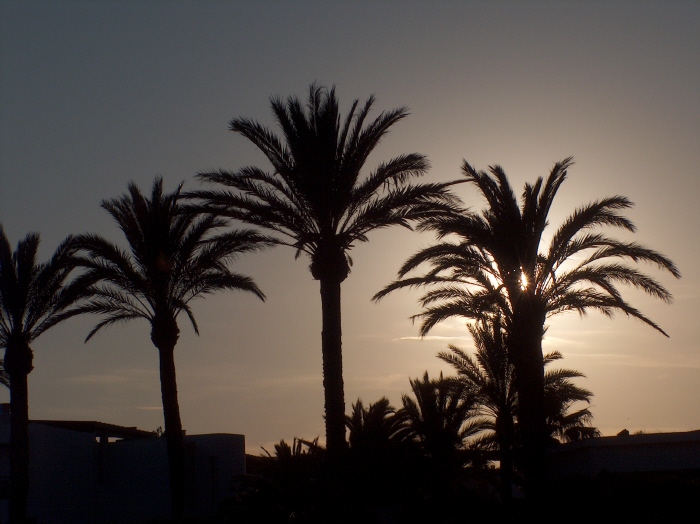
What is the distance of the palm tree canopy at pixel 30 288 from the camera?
82.0 ft

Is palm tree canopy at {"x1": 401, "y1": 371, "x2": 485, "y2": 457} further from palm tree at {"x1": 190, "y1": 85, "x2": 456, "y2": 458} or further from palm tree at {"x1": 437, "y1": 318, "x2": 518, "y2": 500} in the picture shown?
palm tree at {"x1": 190, "y1": 85, "x2": 456, "y2": 458}

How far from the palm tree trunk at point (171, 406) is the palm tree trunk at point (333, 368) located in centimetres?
587

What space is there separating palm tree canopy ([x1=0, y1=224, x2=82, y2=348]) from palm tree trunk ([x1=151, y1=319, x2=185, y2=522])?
352cm

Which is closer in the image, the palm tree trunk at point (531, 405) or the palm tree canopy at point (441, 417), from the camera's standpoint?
the palm tree trunk at point (531, 405)

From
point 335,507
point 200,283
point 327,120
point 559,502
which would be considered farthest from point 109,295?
point 559,502

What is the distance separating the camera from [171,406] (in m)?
23.3

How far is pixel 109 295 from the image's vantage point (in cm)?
2400

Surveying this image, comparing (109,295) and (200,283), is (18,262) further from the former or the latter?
(200,283)

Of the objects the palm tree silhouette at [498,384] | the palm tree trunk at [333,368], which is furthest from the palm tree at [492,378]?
the palm tree trunk at [333,368]

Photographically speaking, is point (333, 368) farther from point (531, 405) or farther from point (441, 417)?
point (441, 417)

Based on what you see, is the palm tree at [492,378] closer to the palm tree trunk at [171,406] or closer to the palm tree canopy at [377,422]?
the palm tree canopy at [377,422]

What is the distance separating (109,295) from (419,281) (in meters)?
8.92

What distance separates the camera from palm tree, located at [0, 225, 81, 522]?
24.8m

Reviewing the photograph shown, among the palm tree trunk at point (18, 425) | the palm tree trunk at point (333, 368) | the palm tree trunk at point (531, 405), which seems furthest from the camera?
the palm tree trunk at point (18, 425)
